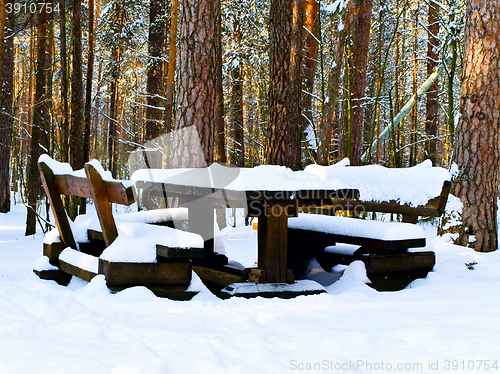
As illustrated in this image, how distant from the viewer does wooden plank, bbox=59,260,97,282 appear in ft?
14.0

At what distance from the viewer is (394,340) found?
9.04 ft

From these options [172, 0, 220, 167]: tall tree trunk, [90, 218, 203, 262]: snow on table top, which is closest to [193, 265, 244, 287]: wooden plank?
[90, 218, 203, 262]: snow on table top

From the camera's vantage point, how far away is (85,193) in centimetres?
412

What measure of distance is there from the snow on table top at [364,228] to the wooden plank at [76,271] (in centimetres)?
220

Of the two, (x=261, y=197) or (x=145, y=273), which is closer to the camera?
(x=261, y=197)

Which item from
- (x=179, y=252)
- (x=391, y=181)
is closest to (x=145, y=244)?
(x=179, y=252)

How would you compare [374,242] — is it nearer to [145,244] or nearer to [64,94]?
[145,244]

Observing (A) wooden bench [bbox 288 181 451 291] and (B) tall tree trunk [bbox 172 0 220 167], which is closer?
(A) wooden bench [bbox 288 181 451 291]

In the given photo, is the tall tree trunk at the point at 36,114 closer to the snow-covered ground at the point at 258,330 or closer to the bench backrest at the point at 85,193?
the bench backrest at the point at 85,193

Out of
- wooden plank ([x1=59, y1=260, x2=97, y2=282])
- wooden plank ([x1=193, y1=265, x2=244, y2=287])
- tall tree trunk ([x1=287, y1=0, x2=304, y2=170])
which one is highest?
tall tree trunk ([x1=287, y1=0, x2=304, y2=170])

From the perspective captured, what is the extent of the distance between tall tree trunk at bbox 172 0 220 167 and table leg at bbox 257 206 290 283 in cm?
260

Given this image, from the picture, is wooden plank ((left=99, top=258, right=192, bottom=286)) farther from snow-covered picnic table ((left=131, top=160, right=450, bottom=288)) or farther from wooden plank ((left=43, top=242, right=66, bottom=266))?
wooden plank ((left=43, top=242, right=66, bottom=266))

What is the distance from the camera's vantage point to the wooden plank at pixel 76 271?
14.0ft

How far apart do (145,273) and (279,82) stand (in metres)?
5.73
